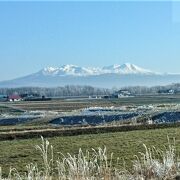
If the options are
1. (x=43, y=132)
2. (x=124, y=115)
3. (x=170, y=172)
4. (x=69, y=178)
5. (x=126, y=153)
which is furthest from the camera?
(x=124, y=115)

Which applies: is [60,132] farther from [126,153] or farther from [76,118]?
[76,118]

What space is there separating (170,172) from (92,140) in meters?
14.2

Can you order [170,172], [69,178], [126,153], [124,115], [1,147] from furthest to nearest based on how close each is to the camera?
[124,115]
[1,147]
[126,153]
[170,172]
[69,178]

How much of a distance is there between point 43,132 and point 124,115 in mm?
17296

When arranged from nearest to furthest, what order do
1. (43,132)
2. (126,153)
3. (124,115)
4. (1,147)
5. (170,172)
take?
(170,172)
(126,153)
(1,147)
(43,132)
(124,115)

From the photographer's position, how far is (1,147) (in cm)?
2205

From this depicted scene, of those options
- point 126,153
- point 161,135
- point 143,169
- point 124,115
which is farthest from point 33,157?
point 124,115

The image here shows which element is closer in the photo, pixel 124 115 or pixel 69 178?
pixel 69 178

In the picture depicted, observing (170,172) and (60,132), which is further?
(60,132)

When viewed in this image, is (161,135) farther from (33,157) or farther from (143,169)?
(143,169)

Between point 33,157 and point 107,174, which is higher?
point 107,174

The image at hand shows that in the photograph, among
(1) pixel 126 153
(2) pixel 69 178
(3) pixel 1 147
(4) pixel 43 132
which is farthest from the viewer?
(4) pixel 43 132

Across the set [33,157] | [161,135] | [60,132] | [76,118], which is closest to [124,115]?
[76,118]

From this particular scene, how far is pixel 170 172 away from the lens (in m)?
8.52
